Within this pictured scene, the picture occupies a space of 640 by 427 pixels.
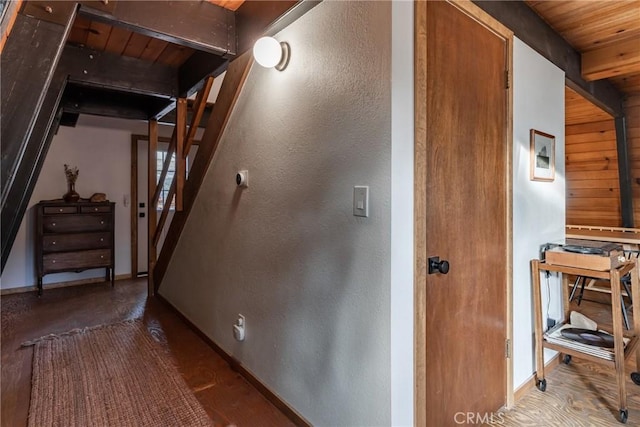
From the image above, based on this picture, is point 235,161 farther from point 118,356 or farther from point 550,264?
point 550,264

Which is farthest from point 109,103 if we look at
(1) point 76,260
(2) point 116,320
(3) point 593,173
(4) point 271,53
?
(3) point 593,173

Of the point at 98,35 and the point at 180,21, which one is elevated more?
the point at 98,35

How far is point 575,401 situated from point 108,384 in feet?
9.06

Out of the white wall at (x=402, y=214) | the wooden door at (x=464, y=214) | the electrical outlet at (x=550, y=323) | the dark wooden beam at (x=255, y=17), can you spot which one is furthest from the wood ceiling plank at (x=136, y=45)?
the electrical outlet at (x=550, y=323)

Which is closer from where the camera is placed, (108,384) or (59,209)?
(108,384)

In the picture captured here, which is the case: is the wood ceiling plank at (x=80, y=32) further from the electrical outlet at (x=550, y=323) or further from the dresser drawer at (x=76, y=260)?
the electrical outlet at (x=550, y=323)

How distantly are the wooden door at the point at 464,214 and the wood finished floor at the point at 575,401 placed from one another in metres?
0.15

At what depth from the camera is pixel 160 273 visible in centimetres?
378

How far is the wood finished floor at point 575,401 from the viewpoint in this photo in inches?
69.6

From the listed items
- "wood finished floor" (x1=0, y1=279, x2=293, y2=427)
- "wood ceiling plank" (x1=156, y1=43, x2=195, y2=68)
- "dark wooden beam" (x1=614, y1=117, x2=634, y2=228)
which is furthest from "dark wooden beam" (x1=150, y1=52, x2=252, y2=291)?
"dark wooden beam" (x1=614, y1=117, x2=634, y2=228)

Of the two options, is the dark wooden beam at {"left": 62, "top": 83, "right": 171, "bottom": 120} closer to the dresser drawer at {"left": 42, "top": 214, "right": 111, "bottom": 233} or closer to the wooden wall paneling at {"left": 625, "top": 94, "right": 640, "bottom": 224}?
the dresser drawer at {"left": 42, "top": 214, "right": 111, "bottom": 233}

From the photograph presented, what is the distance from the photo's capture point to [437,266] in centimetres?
144

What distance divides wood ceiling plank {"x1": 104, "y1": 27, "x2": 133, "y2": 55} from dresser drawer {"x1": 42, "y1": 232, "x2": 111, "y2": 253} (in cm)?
248

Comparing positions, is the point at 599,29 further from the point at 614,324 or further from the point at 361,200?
the point at 361,200
